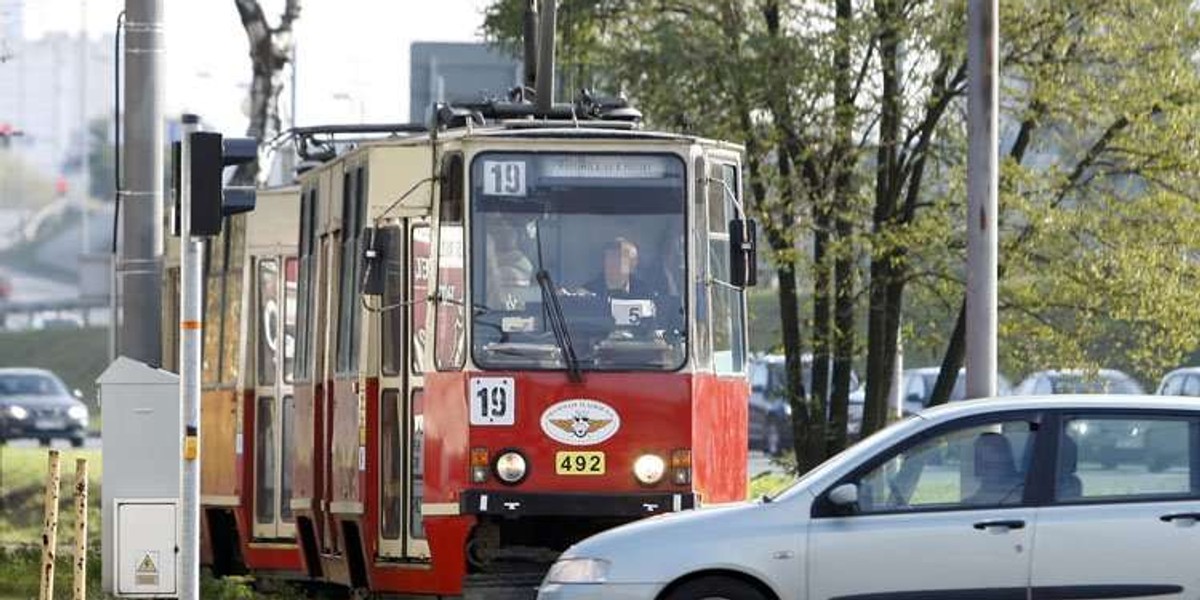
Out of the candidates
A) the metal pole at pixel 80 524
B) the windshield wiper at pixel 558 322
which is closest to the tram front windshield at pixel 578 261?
the windshield wiper at pixel 558 322

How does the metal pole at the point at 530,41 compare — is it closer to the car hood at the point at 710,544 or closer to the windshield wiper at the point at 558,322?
the windshield wiper at the point at 558,322

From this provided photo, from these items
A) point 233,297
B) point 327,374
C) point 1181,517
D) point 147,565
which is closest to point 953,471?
point 1181,517

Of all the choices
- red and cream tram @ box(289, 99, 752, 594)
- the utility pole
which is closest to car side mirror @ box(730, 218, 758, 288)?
red and cream tram @ box(289, 99, 752, 594)

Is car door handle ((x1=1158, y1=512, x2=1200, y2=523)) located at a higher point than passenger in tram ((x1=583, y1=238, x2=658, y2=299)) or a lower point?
lower

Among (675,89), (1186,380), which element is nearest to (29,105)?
(1186,380)

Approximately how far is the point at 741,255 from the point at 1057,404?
4.07m

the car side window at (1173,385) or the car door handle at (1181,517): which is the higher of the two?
the car door handle at (1181,517)

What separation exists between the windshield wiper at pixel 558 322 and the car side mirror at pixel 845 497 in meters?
3.71

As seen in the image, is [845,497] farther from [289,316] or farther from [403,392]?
[289,316]

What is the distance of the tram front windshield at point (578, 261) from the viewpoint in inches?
655

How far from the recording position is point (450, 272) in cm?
1689

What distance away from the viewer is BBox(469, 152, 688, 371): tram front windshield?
1662cm

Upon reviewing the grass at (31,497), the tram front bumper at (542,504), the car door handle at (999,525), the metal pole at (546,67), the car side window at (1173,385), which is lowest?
the grass at (31,497)

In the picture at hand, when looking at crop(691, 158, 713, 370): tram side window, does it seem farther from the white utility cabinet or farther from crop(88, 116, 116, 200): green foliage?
crop(88, 116, 116, 200): green foliage
